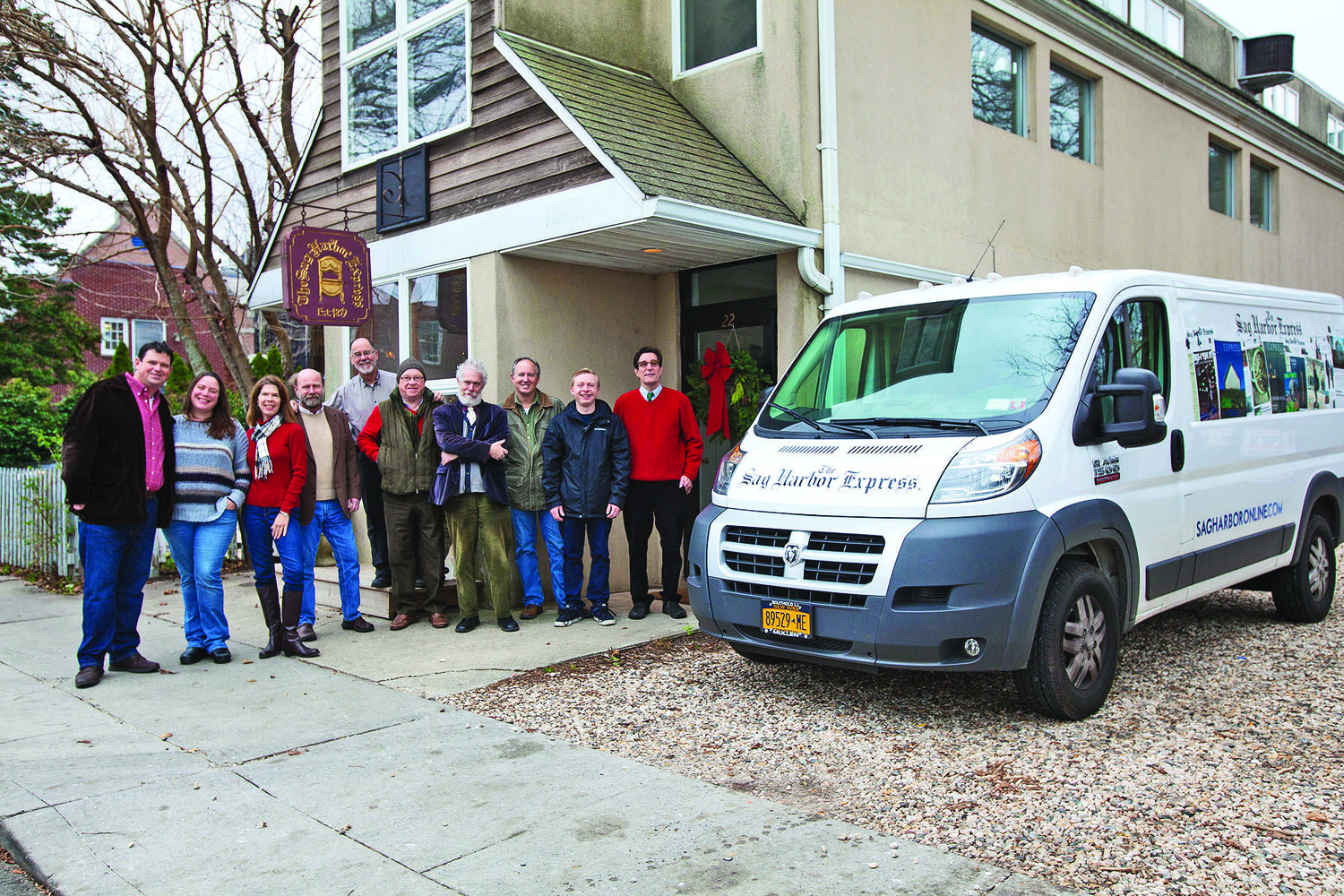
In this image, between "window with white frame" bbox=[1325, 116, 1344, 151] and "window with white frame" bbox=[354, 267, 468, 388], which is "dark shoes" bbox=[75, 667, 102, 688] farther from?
"window with white frame" bbox=[1325, 116, 1344, 151]

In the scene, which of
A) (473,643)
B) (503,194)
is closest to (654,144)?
(503,194)

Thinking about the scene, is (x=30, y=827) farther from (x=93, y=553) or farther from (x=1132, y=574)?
(x=1132, y=574)

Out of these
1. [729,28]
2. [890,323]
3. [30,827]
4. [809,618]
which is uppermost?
[729,28]

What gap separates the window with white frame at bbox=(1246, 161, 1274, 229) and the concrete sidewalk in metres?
15.3

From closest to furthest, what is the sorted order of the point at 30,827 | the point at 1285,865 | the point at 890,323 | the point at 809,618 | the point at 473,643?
the point at 1285,865
the point at 30,827
the point at 809,618
the point at 890,323
the point at 473,643

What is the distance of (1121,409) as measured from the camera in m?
4.84

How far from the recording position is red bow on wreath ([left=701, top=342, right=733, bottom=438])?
869cm

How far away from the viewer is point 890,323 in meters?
5.70

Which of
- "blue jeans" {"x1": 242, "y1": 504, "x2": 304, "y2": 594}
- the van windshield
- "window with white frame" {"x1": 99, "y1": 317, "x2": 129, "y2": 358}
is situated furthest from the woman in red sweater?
"window with white frame" {"x1": 99, "y1": 317, "x2": 129, "y2": 358}

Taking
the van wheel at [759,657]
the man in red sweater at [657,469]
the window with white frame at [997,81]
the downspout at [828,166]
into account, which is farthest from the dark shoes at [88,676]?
the window with white frame at [997,81]

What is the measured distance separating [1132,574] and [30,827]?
5.02 meters

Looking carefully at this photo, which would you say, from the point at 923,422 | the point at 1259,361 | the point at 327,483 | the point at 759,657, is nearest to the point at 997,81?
the point at 1259,361

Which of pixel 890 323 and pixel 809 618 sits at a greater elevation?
pixel 890 323

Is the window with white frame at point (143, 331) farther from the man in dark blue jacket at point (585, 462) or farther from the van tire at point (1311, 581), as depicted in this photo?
the van tire at point (1311, 581)
